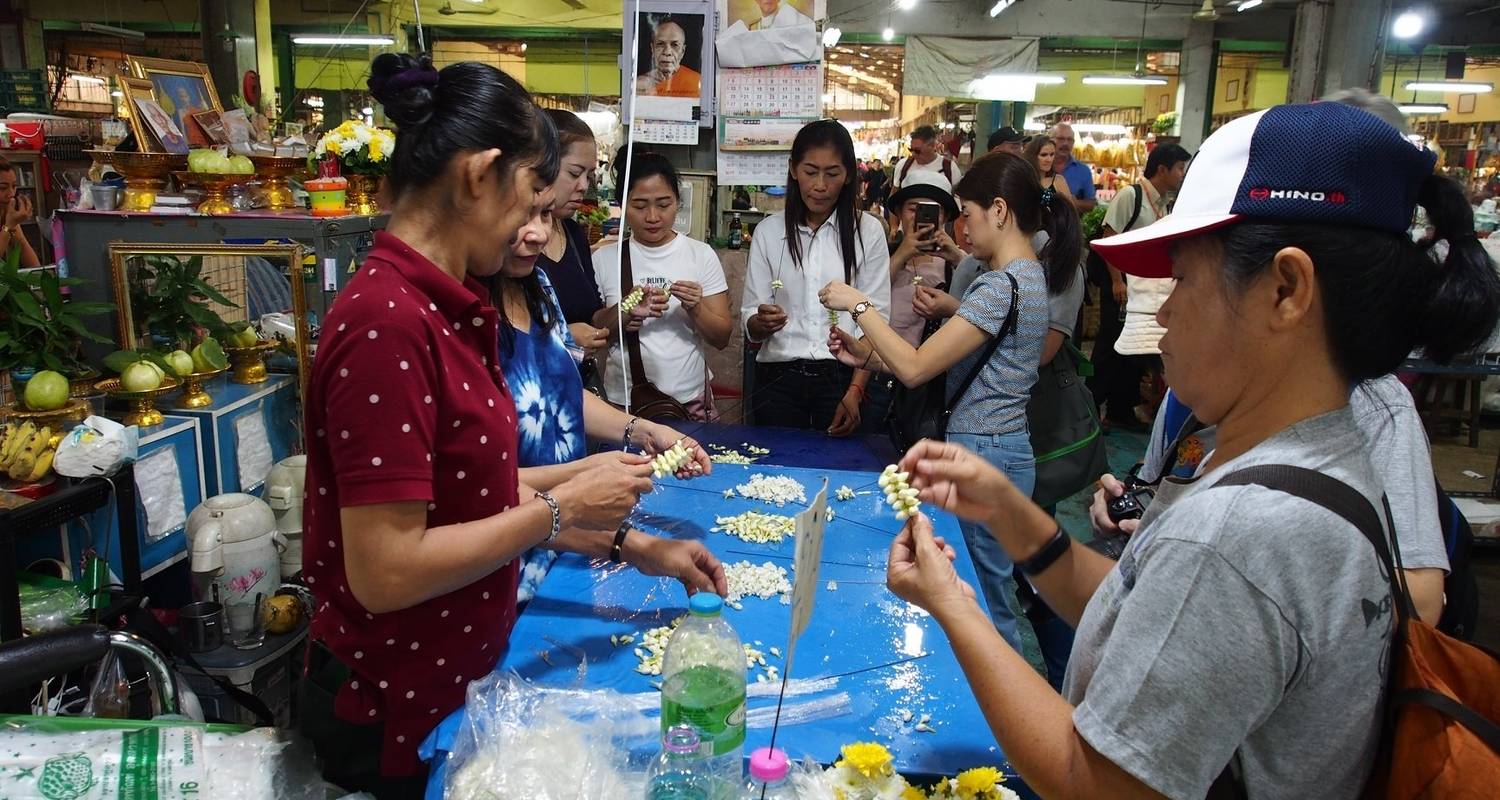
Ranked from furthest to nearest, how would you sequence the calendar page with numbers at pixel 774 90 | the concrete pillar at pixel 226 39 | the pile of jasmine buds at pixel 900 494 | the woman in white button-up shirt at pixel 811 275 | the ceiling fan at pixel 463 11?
the ceiling fan at pixel 463 11, the concrete pillar at pixel 226 39, the calendar page with numbers at pixel 774 90, the woman in white button-up shirt at pixel 811 275, the pile of jasmine buds at pixel 900 494

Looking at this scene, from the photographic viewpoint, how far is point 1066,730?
974 millimetres

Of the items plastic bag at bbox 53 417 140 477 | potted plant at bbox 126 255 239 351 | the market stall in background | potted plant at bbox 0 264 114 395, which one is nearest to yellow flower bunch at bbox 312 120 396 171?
the market stall in background

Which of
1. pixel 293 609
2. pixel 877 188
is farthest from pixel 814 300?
pixel 877 188

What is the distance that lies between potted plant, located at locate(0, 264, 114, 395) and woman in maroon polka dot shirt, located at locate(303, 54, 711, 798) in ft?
5.46

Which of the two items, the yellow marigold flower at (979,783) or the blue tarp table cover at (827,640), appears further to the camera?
the blue tarp table cover at (827,640)

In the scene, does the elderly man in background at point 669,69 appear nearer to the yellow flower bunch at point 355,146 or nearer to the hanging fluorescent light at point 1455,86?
the yellow flower bunch at point 355,146

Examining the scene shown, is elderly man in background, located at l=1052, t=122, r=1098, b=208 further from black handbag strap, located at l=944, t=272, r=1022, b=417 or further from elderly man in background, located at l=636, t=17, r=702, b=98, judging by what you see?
black handbag strap, located at l=944, t=272, r=1022, b=417

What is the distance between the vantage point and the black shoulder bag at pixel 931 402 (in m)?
2.62

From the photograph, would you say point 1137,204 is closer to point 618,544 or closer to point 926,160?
point 926,160

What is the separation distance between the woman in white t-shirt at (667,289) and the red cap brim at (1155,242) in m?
2.24

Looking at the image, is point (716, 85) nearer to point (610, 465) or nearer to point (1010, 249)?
point (1010, 249)

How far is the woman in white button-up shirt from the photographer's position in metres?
3.54

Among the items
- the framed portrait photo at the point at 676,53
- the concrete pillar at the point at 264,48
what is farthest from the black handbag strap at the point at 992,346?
the concrete pillar at the point at 264,48

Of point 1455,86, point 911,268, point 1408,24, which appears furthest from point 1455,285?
point 1455,86
